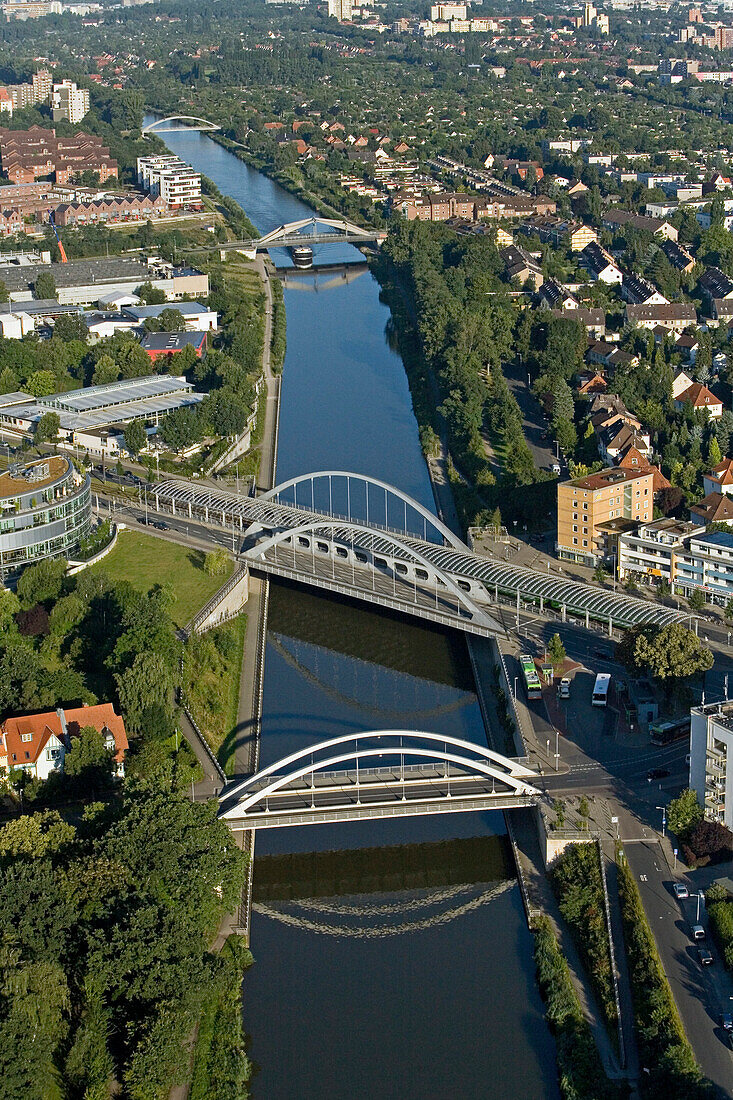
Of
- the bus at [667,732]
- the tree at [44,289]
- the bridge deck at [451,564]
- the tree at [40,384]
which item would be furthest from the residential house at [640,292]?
the bus at [667,732]

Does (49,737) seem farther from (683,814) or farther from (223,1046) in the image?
(683,814)

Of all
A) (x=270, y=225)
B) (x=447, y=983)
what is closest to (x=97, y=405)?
(x=447, y=983)

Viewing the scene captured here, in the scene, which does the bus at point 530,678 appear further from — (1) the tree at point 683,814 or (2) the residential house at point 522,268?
(2) the residential house at point 522,268

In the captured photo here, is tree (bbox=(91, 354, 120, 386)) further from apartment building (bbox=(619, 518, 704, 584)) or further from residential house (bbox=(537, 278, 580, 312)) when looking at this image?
apartment building (bbox=(619, 518, 704, 584))

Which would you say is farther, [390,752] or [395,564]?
[395,564]

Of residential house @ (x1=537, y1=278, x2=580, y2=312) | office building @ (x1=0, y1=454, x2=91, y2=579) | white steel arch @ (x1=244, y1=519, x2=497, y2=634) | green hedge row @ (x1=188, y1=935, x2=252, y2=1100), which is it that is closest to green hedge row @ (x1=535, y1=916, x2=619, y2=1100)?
green hedge row @ (x1=188, y1=935, x2=252, y2=1100)

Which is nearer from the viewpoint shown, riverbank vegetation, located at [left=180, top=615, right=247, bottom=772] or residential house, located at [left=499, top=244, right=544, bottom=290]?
riverbank vegetation, located at [left=180, top=615, right=247, bottom=772]

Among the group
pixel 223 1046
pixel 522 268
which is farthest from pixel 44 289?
pixel 223 1046
